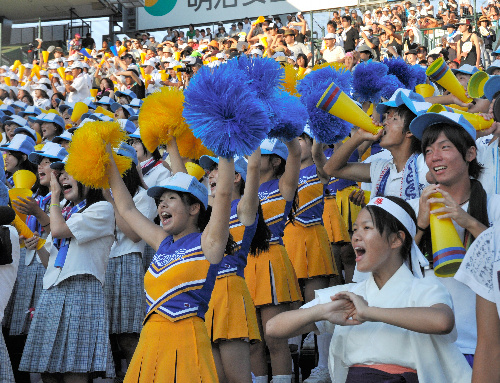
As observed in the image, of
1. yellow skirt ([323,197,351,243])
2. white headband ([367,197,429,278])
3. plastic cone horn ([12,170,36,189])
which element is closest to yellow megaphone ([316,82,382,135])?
white headband ([367,197,429,278])

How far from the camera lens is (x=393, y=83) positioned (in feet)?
Result: 14.6

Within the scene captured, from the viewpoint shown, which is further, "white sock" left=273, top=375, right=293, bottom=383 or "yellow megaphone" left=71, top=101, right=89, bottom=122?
"yellow megaphone" left=71, top=101, right=89, bottom=122

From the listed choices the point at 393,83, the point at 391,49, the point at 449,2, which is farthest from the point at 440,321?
the point at 449,2

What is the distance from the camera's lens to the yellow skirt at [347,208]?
620 centimetres

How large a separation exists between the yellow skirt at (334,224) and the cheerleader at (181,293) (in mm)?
2801

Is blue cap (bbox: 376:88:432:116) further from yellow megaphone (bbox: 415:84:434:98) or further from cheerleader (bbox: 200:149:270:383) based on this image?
yellow megaphone (bbox: 415:84:434:98)

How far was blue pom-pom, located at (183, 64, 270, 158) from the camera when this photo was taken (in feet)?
8.24

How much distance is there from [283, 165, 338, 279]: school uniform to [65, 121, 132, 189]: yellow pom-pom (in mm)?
2045

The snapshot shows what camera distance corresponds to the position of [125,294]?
16.7 ft

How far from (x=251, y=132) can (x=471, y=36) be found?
33.2ft

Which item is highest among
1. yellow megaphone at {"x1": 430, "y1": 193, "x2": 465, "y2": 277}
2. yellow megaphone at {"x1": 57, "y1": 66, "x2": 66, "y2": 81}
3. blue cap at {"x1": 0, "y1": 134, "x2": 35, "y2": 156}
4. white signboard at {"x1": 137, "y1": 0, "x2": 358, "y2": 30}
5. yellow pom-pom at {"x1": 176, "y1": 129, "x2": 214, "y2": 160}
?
white signboard at {"x1": 137, "y1": 0, "x2": 358, "y2": 30}

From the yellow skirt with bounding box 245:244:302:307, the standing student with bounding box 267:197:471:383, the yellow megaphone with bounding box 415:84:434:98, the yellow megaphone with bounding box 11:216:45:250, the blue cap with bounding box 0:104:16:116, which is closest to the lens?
the standing student with bounding box 267:197:471:383

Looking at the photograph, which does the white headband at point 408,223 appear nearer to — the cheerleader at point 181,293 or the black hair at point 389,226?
the black hair at point 389,226

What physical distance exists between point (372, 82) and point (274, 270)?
4.52ft
